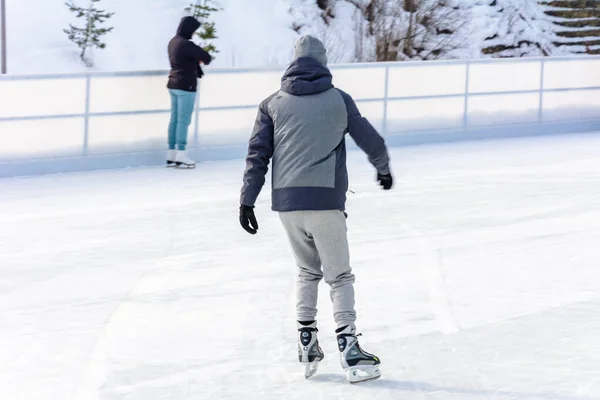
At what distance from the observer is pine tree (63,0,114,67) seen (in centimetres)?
3106

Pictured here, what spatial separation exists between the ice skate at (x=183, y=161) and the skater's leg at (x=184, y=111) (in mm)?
172

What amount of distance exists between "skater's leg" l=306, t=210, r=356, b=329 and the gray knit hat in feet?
2.06

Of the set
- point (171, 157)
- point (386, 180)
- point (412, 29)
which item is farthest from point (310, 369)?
point (412, 29)

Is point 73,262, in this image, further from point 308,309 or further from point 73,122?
point 73,122

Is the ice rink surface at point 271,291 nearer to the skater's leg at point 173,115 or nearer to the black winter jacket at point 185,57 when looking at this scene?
the skater's leg at point 173,115

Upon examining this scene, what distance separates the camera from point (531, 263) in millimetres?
7871

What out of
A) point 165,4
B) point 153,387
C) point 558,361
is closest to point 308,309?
point 153,387

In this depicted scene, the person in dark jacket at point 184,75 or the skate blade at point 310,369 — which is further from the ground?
the person in dark jacket at point 184,75

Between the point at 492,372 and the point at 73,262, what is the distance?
3.45m

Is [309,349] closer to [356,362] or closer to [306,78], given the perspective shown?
[356,362]

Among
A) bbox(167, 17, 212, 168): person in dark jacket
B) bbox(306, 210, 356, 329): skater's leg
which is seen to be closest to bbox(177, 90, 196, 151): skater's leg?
bbox(167, 17, 212, 168): person in dark jacket

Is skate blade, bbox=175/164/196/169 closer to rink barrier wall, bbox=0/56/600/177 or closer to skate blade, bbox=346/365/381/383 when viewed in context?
rink barrier wall, bbox=0/56/600/177

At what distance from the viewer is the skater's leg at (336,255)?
5.14 m

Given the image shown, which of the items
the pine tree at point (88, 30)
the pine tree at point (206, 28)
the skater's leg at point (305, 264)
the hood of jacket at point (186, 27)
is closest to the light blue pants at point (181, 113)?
the hood of jacket at point (186, 27)
